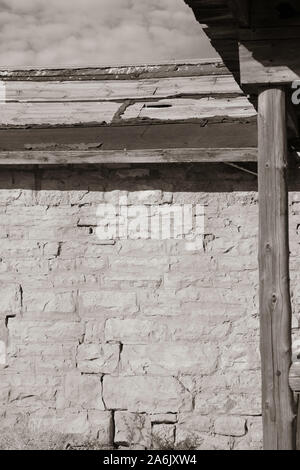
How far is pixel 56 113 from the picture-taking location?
6770 millimetres

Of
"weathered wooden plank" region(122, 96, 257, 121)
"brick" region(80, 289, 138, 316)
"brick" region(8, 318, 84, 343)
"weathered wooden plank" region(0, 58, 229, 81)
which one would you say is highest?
"weathered wooden plank" region(0, 58, 229, 81)

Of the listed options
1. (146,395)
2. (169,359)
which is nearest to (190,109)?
(169,359)

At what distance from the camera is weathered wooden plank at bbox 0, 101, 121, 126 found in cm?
660

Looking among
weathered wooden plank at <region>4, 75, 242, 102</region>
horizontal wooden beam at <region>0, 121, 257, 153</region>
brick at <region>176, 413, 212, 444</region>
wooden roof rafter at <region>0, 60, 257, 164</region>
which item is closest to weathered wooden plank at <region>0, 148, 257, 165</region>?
wooden roof rafter at <region>0, 60, 257, 164</region>

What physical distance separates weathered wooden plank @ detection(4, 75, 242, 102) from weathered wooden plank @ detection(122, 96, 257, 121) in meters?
0.14

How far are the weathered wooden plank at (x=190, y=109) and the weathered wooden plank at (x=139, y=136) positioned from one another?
131 mm

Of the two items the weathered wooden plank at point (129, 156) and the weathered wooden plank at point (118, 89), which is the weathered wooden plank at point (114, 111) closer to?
the weathered wooden plank at point (118, 89)

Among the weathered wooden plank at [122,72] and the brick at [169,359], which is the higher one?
the weathered wooden plank at [122,72]

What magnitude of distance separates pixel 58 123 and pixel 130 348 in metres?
2.38

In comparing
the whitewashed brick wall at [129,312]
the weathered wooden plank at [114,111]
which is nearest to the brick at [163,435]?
the whitewashed brick wall at [129,312]

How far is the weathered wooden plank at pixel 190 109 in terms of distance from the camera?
250 inches

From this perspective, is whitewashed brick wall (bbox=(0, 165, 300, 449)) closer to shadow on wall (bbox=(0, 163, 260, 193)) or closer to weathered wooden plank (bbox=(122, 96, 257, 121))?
shadow on wall (bbox=(0, 163, 260, 193))

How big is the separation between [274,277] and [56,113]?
388cm
